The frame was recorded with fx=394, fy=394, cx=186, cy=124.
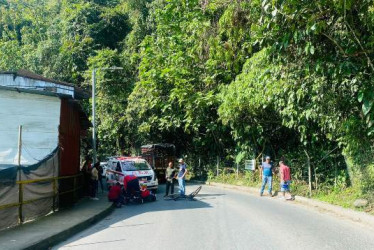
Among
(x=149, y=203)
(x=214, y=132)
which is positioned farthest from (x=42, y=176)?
(x=214, y=132)

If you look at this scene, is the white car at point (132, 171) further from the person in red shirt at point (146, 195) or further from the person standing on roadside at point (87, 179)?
the person in red shirt at point (146, 195)

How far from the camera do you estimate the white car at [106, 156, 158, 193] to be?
1953 cm

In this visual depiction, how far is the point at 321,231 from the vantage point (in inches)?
378

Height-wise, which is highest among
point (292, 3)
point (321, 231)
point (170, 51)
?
point (170, 51)

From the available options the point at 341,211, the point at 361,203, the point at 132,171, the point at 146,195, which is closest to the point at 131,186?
the point at 146,195

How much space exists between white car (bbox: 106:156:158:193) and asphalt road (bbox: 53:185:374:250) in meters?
5.19

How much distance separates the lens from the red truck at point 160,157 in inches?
1109

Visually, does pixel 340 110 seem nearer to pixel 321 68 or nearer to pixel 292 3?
pixel 321 68

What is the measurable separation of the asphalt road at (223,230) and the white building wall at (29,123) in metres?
3.42

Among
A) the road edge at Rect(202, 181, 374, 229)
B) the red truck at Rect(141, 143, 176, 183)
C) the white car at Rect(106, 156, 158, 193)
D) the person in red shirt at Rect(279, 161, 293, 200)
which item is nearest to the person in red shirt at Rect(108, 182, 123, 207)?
the white car at Rect(106, 156, 158, 193)

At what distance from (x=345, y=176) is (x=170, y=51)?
1611cm

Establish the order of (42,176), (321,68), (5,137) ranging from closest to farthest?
(321,68) < (42,176) < (5,137)

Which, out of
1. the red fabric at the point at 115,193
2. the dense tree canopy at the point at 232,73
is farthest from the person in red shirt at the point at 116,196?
the dense tree canopy at the point at 232,73

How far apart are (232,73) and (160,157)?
8.68 meters
